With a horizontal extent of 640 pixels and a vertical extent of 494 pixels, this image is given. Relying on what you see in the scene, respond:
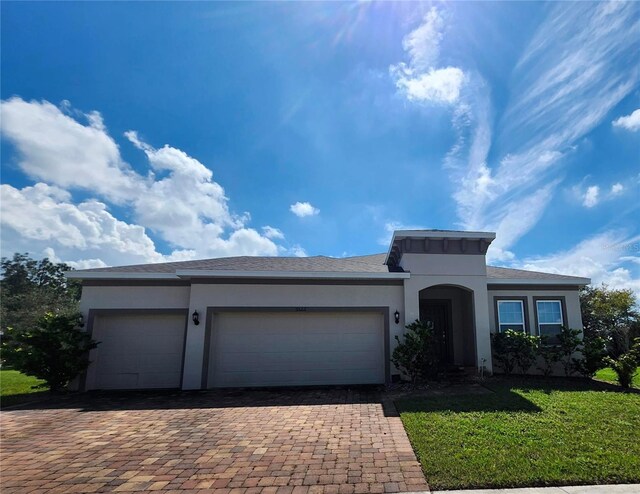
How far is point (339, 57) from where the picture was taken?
906cm

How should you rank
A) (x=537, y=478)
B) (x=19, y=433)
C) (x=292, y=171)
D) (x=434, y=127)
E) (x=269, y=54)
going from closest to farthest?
(x=537, y=478) → (x=19, y=433) → (x=269, y=54) → (x=434, y=127) → (x=292, y=171)

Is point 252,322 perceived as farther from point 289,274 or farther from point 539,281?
point 539,281

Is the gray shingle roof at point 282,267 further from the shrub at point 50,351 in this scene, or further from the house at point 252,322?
the shrub at point 50,351

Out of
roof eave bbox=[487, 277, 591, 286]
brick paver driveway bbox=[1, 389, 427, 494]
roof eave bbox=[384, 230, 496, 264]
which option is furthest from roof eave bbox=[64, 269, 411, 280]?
roof eave bbox=[487, 277, 591, 286]

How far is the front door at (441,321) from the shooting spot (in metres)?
12.5

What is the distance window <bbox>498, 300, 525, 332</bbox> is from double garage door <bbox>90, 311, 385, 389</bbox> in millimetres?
4539

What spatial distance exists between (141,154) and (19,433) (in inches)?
332

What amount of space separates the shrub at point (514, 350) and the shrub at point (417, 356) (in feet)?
8.34

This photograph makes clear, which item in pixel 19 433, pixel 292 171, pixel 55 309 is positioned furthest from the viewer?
pixel 55 309

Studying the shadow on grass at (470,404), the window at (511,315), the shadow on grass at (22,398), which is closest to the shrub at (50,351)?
the shadow on grass at (22,398)

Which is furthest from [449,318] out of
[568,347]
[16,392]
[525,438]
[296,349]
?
[16,392]

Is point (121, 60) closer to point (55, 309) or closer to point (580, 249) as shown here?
point (580, 249)

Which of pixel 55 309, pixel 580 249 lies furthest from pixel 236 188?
pixel 55 309

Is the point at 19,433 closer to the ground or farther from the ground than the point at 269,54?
closer to the ground
